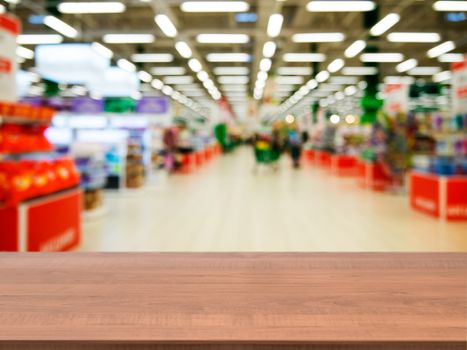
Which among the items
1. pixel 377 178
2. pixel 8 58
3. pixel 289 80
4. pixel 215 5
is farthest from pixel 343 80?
pixel 8 58

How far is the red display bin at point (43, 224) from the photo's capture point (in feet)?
14.3

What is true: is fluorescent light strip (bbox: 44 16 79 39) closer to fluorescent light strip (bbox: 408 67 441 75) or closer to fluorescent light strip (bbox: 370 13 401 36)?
fluorescent light strip (bbox: 370 13 401 36)

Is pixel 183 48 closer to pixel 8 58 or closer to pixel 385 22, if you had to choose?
A: pixel 385 22

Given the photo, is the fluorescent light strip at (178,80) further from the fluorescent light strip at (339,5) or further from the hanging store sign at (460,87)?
the hanging store sign at (460,87)

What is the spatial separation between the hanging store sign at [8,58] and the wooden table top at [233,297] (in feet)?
14.1

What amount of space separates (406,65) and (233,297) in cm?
2082

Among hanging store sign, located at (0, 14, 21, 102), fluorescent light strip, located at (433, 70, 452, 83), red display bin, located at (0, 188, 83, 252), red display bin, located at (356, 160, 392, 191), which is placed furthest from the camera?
fluorescent light strip, located at (433, 70, 452, 83)

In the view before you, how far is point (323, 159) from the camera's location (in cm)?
2058

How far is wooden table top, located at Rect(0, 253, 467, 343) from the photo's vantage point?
105 cm

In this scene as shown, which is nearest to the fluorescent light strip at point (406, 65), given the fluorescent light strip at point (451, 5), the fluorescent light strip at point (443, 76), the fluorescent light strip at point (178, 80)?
the fluorescent light strip at point (443, 76)

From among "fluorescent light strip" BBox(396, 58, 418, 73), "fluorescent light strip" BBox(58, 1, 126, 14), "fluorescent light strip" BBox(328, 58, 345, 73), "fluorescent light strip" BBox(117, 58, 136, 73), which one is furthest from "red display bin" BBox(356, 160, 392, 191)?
"fluorescent light strip" BBox(117, 58, 136, 73)

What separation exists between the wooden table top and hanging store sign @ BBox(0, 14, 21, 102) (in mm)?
4301

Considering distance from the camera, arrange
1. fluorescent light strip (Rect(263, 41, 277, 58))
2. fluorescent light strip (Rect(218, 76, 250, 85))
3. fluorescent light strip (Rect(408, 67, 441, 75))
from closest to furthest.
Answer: fluorescent light strip (Rect(263, 41, 277, 58)) → fluorescent light strip (Rect(408, 67, 441, 75)) → fluorescent light strip (Rect(218, 76, 250, 85))
